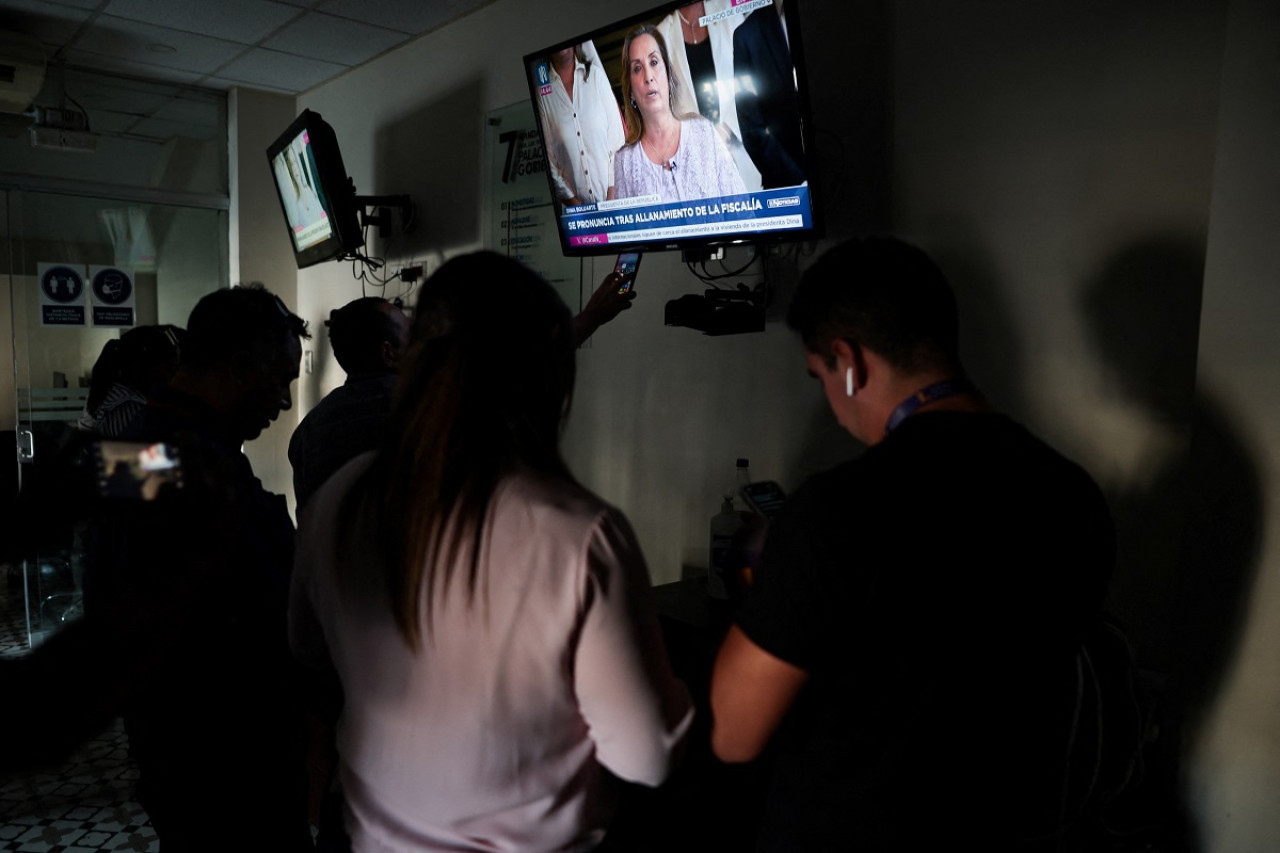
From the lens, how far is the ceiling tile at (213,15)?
3129 mm

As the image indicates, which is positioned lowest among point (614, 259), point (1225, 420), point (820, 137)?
point (1225, 420)

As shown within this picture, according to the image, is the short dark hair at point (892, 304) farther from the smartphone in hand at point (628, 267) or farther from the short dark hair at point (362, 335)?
the short dark hair at point (362, 335)

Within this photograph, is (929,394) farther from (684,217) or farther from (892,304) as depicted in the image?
(684,217)

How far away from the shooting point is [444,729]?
847mm

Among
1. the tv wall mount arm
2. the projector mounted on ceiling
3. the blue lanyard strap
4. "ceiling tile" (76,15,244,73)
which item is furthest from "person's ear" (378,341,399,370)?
the projector mounted on ceiling

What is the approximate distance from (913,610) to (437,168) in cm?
306

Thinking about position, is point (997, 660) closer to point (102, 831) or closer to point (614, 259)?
point (614, 259)

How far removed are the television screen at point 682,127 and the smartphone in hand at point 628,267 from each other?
2.8 inches

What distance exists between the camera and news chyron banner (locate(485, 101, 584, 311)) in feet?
9.27

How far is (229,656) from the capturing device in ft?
4.13

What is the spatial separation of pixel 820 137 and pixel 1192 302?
2.96 ft

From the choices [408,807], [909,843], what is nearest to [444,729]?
[408,807]

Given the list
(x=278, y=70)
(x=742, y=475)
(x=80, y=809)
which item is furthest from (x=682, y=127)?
(x=278, y=70)

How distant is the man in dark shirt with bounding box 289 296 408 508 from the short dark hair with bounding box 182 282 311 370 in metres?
0.42
